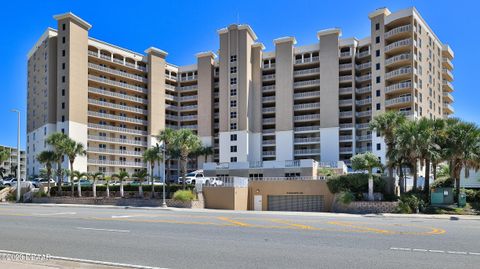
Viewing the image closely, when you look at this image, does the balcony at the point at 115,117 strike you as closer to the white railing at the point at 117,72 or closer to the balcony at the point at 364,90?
the white railing at the point at 117,72

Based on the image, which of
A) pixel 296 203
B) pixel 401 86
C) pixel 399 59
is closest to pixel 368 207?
pixel 296 203

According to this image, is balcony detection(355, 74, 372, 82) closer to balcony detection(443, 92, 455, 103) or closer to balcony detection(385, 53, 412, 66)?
balcony detection(385, 53, 412, 66)

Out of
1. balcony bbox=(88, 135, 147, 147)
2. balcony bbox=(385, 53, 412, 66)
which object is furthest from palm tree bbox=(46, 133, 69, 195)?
balcony bbox=(385, 53, 412, 66)

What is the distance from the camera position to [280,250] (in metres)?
12.2

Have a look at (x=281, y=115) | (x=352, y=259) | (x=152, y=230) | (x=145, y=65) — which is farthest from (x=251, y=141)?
(x=352, y=259)

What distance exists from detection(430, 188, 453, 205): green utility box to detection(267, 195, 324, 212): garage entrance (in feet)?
35.0

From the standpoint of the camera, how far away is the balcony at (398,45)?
249ft

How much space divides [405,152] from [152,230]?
87.4 feet

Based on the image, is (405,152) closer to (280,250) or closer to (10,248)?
(280,250)

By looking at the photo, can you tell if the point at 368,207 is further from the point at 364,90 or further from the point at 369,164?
the point at 364,90

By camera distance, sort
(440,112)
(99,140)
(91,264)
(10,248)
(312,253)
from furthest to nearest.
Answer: (440,112)
(99,140)
(10,248)
(312,253)
(91,264)

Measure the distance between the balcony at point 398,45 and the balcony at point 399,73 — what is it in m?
3.59

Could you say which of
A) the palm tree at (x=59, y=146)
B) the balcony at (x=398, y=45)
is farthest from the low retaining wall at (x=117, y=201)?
the balcony at (x=398, y=45)

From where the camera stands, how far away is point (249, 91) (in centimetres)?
8894
